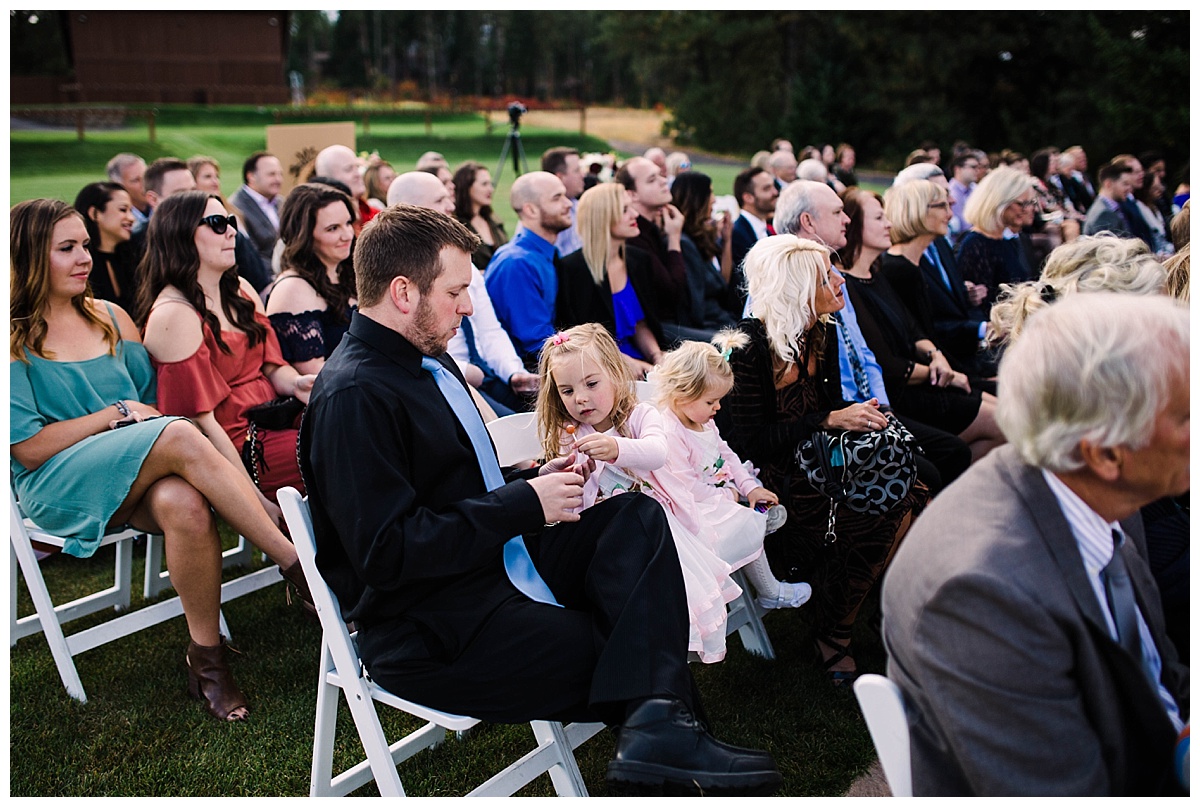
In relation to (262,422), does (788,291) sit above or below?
above

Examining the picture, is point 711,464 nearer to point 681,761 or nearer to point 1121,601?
point 681,761

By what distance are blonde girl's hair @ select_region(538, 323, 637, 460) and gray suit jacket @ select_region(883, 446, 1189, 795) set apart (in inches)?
61.8

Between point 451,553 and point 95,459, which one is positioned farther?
point 95,459

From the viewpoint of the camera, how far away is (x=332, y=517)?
2.37 m

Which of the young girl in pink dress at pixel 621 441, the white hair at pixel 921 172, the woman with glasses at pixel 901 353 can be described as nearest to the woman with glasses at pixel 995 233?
the white hair at pixel 921 172

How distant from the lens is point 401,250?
8.19ft

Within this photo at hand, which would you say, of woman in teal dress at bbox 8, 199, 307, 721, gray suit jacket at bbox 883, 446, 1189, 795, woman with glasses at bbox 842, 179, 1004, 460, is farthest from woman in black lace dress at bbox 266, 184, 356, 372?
gray suit jacket at bbox 883, 446, 1189, 795

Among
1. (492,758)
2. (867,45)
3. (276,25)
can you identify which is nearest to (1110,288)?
(492,758)

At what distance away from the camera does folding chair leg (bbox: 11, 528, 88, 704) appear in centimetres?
354

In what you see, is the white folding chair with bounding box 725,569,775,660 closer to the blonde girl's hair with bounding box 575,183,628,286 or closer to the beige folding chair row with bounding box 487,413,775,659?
the beige folding chair row with bounding box 487,413,775,659

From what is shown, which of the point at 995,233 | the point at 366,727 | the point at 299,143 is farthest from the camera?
the point at 299,143

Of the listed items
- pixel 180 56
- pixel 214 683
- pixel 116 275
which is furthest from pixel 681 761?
pixel 180 56

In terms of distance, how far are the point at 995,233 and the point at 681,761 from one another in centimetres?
539

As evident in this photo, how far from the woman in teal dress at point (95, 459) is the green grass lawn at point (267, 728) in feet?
0.57
